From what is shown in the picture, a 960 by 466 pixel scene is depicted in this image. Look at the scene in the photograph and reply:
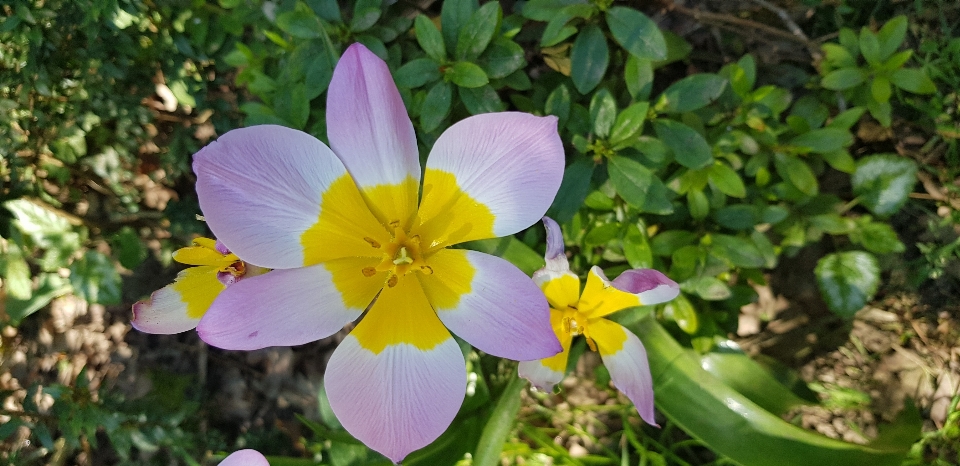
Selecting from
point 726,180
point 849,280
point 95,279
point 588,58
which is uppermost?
point 588,58

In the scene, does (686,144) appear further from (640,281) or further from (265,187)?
(265,187)

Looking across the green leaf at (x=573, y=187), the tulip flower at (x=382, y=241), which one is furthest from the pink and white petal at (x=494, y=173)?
the green leaf at (x=573, y=187)

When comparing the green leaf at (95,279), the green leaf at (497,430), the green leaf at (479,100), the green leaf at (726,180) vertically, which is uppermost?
the green leaf at (479,100)

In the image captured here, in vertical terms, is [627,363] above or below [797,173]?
below

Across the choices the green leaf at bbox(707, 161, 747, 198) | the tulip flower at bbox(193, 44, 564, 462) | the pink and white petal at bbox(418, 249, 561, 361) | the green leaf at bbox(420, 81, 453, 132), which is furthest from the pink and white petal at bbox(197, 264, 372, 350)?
the green leaf at bbox(707, 161, 747, 198)

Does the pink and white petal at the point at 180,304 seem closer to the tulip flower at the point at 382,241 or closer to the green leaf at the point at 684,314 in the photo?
the tulip flower at the point at 382,241

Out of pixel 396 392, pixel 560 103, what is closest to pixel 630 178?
pixel 560 103
